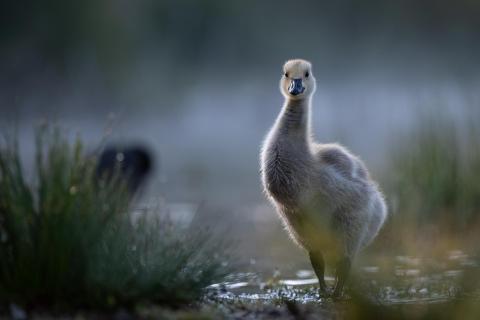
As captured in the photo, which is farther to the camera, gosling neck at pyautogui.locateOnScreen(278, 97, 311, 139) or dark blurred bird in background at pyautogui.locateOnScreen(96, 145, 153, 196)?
dark blurred bird in background at pyautogui.locateOnScreen(96, 145, 153, 196)

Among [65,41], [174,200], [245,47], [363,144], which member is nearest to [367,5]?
[245,47]

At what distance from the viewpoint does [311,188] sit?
25.0 feet

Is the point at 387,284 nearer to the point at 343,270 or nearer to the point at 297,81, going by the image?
the point at 343,270

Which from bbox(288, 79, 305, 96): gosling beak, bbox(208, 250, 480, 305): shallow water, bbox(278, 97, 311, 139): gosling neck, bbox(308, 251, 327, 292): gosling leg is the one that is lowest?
bbox(208, 250, 480, 305): shallow water

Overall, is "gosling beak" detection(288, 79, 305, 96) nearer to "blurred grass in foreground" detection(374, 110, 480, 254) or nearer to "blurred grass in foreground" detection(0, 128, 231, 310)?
"blurred grass in foreground" detection(0, 128, 231, 310)

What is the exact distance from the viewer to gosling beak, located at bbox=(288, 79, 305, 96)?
25.4 ft

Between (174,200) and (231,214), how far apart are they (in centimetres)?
175

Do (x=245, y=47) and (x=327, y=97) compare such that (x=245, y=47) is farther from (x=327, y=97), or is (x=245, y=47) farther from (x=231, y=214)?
(x=231, y=214)

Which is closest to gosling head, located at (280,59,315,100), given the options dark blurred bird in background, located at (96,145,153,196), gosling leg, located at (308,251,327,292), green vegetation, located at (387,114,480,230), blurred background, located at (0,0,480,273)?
gosling leg, located at (308,251,327,292)

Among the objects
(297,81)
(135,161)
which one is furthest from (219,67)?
(297,81)

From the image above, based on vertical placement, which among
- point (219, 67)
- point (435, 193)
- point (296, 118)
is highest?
point (219, 67)

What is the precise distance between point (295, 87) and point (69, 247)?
238 centimetres

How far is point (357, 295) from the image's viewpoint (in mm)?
5949

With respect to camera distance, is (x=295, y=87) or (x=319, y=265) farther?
(x=319, y=265)
